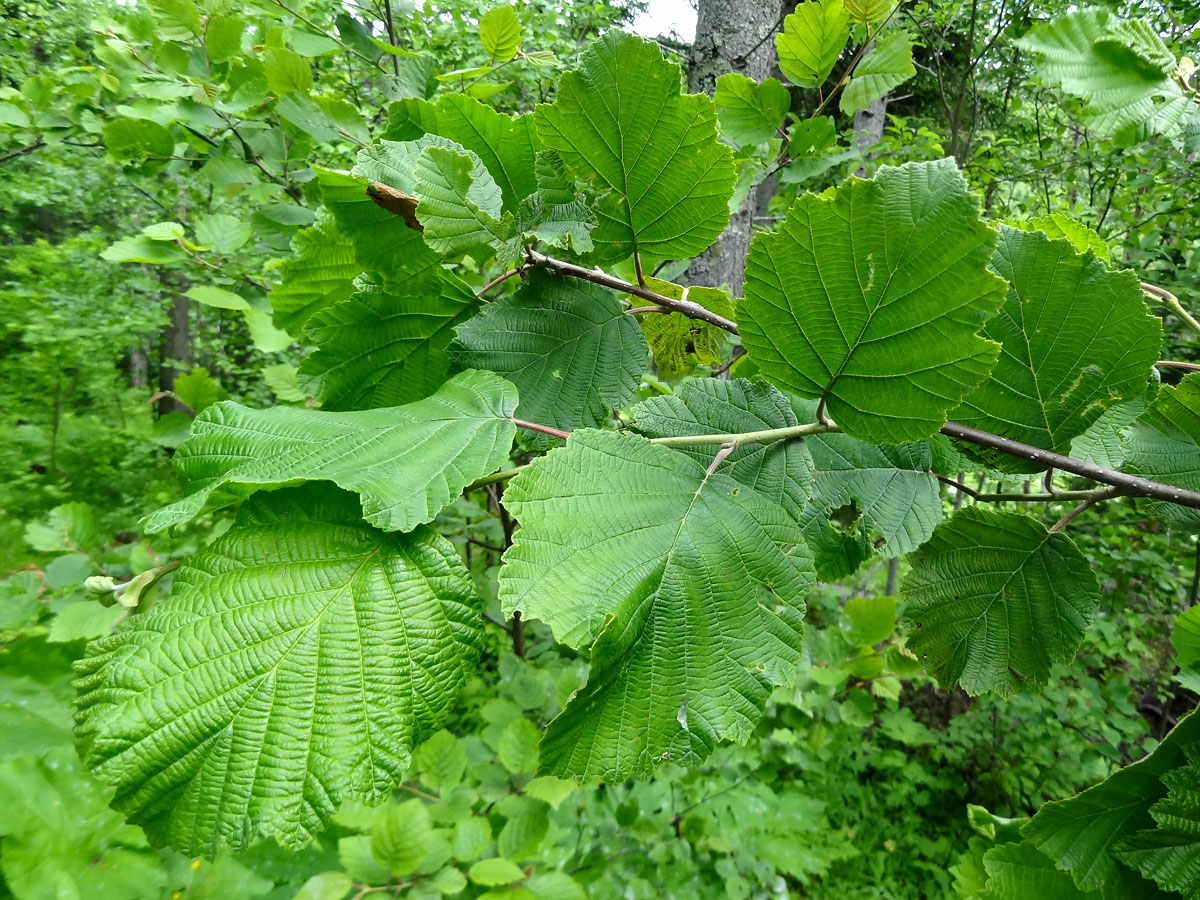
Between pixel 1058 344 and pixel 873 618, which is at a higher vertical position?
pixel 1058 344

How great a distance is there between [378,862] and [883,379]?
1.84 meters

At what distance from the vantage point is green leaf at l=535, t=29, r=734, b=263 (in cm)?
68

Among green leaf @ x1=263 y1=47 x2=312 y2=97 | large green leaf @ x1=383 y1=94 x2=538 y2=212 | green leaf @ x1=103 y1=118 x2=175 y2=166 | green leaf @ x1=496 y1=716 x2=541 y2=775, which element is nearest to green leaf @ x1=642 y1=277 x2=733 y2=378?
large green leaf @ x1=383 y1=94 x2=538 y2=212

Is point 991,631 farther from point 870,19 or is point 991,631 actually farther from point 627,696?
point 870,19

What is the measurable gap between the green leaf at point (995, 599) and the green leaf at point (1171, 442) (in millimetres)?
143

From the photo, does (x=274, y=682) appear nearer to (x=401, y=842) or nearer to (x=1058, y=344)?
(x=1058, y=344)

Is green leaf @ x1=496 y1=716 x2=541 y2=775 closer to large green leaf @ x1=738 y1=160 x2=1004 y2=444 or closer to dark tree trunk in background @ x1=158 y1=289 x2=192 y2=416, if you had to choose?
large green leaf @ x1=738 y1=160 x2=1004 y2=444

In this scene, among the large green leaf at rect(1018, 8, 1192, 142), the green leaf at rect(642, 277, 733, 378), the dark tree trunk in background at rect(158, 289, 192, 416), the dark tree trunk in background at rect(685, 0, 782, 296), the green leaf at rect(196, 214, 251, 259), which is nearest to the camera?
the green leaf at rect(642, 277, 733, 378)

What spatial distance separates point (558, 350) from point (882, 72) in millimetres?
1356

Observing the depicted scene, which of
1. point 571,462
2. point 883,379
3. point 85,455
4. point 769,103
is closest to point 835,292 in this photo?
point 883,379

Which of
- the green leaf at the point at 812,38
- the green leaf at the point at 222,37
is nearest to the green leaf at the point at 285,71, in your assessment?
the green leaf at the point at 222,37

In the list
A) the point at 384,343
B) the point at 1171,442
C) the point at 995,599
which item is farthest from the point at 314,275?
the point at 1171,442

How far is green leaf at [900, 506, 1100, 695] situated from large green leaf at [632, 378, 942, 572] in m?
0.08

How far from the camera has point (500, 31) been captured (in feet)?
5.08
